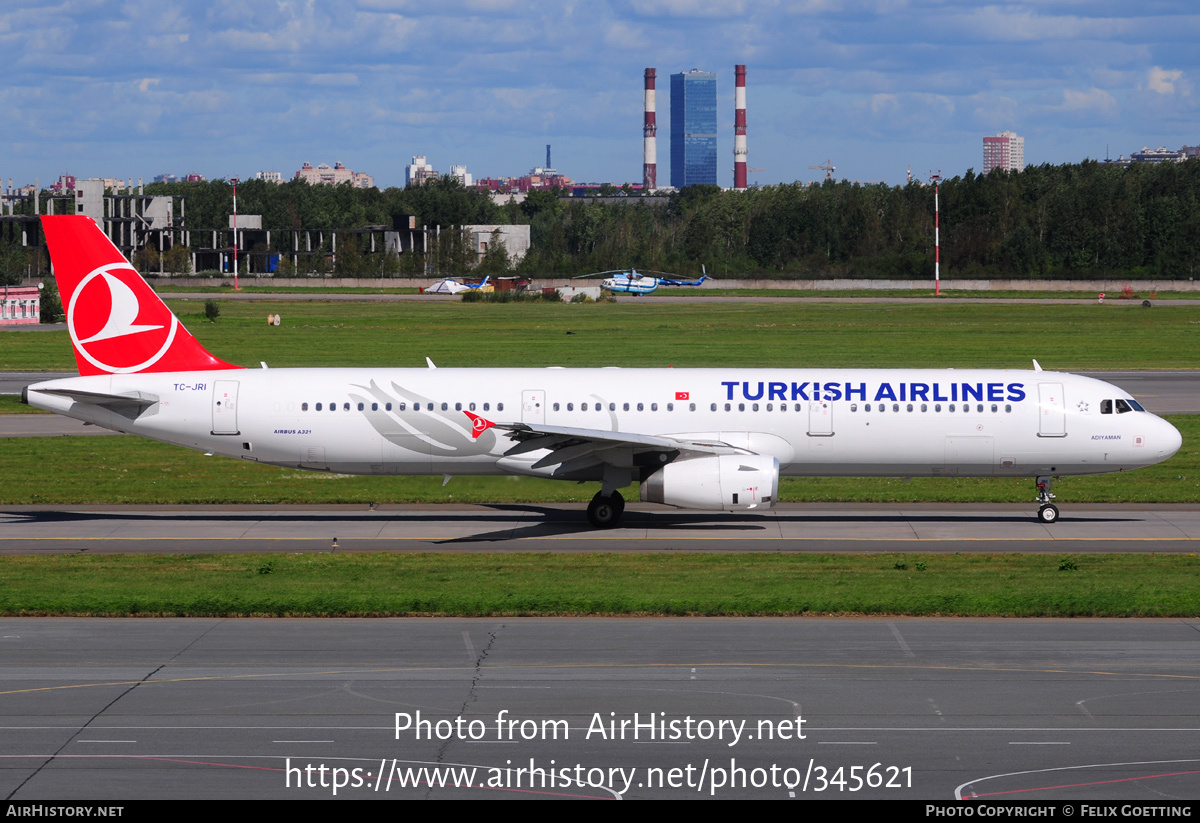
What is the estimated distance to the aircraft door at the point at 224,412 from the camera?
3322 centimetres

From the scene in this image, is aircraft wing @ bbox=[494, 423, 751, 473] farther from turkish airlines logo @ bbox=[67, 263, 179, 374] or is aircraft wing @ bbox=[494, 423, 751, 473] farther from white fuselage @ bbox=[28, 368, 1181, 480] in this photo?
turkish airlines logo @ bbox=[67, 263, 179, 374]

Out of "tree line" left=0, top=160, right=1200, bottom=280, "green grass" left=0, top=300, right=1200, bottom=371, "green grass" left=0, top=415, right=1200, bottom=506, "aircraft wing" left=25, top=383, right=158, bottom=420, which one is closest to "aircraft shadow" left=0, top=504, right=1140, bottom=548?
"green grass" left=0, top=415, right=1200, bottom=506

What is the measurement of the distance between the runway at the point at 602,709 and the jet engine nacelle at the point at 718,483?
828 centimetres

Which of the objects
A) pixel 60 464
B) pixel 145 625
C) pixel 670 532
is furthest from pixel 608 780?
pixel 60 464

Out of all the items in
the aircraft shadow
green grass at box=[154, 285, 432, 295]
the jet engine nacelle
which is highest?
green grass at box=[154, 285, 432, 295]

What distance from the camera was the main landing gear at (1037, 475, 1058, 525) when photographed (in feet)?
110

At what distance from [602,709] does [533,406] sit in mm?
16476

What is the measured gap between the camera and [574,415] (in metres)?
33.5

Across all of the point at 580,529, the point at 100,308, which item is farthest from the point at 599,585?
the point at 100,308

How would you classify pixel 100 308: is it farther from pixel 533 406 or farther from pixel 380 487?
pixel 533 406

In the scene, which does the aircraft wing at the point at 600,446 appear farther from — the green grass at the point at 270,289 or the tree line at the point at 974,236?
the tree line at the point at 974,236

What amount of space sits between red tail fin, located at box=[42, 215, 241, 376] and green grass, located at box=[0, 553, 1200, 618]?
6704mm

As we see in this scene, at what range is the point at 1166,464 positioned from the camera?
139ft

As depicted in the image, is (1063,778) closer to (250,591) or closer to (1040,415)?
(250,591)
